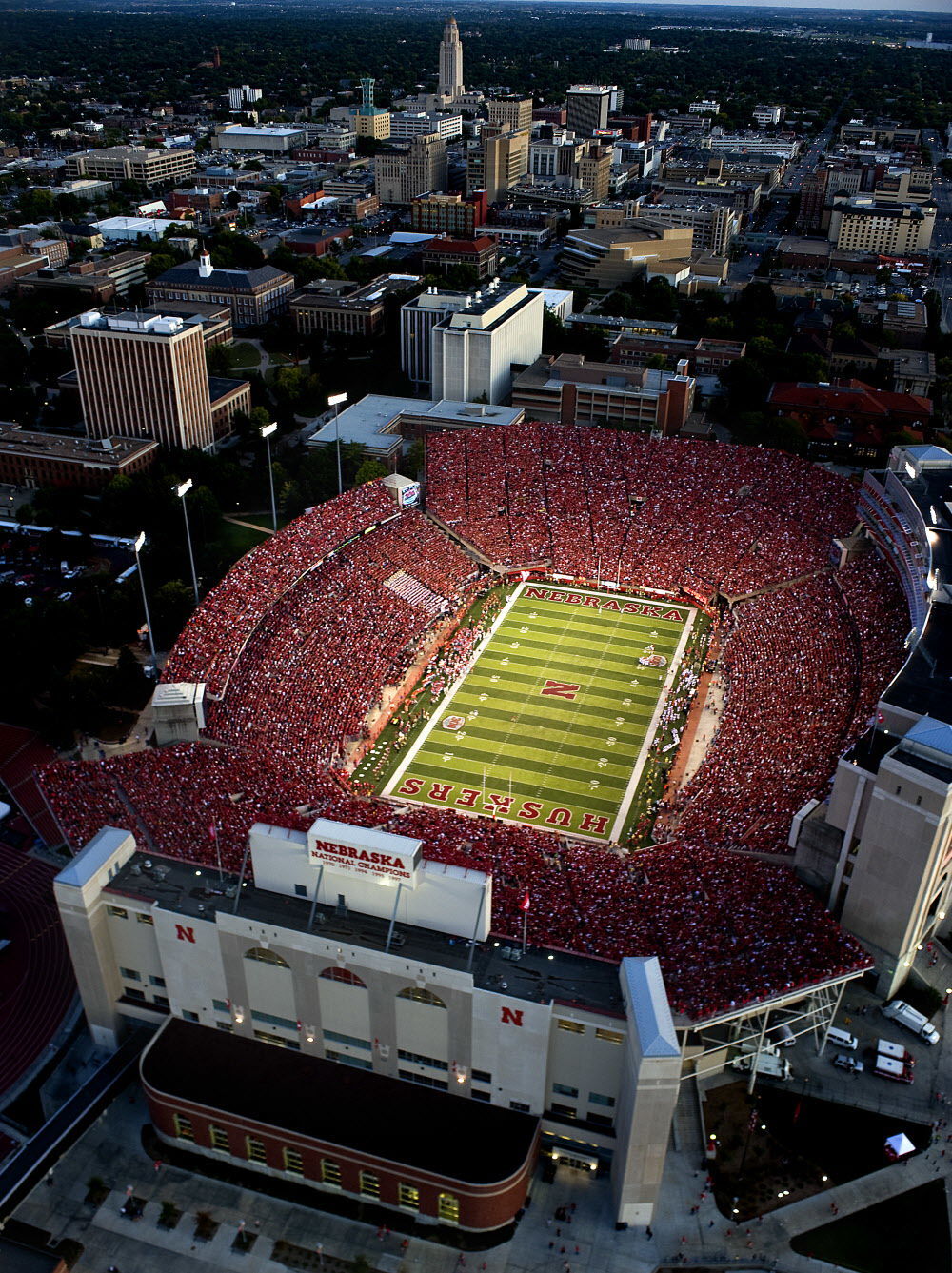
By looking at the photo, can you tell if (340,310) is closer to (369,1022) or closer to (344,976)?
(344,976)

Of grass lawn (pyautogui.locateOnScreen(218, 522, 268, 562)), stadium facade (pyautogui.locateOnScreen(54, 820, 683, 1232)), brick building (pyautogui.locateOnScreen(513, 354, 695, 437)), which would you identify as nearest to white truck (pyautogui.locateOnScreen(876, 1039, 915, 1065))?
stadium facade (pyautogui.locateOnScreen(54, 820, 683, 1232))

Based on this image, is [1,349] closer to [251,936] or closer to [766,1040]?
[251,936]

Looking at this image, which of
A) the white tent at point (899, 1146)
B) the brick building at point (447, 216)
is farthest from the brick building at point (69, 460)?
the brick building at point (447, 216)

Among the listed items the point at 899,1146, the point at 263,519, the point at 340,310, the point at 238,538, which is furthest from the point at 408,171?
the point at 899,1146

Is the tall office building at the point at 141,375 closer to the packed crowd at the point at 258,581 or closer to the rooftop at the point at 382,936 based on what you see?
the packed crowd at the point at 258,581

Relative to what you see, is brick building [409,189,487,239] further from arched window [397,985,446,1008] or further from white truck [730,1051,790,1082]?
arched window [397,985,446,1008]

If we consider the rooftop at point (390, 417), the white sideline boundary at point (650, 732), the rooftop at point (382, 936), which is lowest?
the white sideline boundary at point (650, 732)

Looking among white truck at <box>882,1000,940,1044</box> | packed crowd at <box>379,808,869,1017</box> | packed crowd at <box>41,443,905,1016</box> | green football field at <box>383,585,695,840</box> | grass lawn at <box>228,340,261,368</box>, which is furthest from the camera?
grass lawn at <box>228,340,261,368</box>
